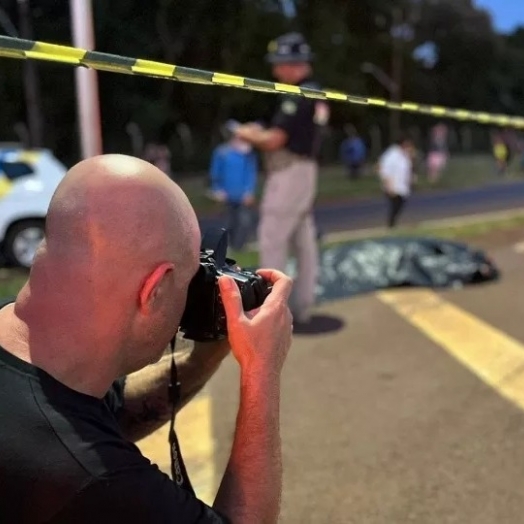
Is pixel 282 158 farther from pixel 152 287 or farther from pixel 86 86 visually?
pixel 152 287

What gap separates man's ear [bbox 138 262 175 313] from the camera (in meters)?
1.41

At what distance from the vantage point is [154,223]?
140 centimetres

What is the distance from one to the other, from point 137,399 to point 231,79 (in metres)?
0.83

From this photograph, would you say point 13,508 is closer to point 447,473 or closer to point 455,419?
point 447,473

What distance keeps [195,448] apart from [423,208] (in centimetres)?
1522

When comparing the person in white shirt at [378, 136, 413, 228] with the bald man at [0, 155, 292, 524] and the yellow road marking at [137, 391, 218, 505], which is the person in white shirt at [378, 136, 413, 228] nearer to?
the yellow road marking at [137, 391, 218, 505]

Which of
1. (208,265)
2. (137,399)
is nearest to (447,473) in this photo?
(137,399)

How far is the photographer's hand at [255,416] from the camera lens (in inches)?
60.1

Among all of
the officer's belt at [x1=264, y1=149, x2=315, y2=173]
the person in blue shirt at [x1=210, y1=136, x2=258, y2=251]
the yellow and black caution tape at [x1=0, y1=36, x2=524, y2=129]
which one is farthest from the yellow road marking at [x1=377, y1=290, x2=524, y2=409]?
the person in blue shirt at [x1=210, y1=136, x2=258, y2=251]

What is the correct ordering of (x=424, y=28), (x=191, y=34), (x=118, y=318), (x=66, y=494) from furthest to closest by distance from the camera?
(x=424, y=28)
(x=191, y=34)
(x=118, y=318)
(x=66, y=494)

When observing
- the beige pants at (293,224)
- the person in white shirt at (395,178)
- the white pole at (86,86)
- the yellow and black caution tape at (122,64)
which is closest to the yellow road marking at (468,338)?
the beige pants at (293,224)

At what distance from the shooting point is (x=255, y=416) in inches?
60.9

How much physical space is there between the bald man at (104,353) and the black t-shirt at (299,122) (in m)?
3.55

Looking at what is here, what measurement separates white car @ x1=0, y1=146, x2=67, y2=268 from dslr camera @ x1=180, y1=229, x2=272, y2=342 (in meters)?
7.92
